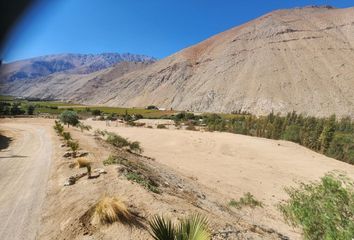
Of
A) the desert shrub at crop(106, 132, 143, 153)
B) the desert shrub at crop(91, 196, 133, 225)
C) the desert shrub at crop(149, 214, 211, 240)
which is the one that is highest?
the desert shrub at crop(149, 214, 211, 240)

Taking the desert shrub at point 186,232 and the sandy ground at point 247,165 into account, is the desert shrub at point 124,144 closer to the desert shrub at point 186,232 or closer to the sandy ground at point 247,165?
the sandy ground at point 247,165

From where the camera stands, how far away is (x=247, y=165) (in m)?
25.5

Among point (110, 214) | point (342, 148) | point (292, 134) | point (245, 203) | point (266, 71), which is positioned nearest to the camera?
point (110, 214)

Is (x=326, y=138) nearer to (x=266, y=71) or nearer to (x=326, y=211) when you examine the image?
(x=326, y=211)

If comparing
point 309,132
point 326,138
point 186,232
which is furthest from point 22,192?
point 309,132

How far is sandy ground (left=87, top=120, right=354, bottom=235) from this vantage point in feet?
53.6

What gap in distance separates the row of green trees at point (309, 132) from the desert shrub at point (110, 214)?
34.9m

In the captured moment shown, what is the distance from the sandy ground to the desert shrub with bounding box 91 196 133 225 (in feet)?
22.0

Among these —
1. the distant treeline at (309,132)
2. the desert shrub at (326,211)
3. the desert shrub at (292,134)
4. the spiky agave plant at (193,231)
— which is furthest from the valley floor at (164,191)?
the desert shrub at (292,134)

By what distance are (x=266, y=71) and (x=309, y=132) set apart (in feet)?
166

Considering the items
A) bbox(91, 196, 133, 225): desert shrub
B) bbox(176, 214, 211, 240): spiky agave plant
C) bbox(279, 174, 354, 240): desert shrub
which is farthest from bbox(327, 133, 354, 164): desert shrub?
bbox(176, 214, 211, 240): spiky agave plant

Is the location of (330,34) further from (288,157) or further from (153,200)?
(153,200)

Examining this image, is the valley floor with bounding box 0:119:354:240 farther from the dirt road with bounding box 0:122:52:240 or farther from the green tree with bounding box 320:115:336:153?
the green tree with bounding box 320:115:336:153

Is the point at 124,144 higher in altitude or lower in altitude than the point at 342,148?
higher
